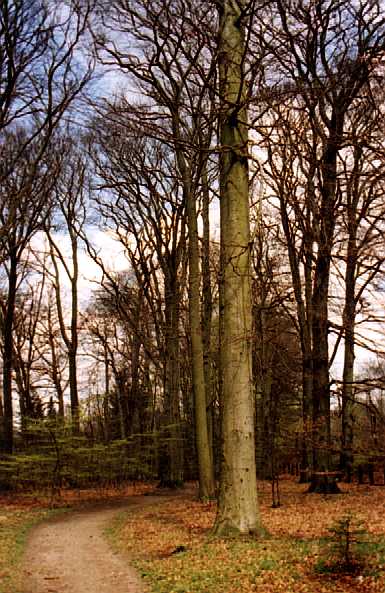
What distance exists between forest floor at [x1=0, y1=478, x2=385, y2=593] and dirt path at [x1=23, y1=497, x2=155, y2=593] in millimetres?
13

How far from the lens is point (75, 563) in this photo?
926 cm

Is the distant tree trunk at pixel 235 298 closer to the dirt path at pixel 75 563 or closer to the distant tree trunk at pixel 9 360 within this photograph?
the dirt path at pixel 75 563

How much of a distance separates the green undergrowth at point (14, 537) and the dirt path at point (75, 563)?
0.47ft

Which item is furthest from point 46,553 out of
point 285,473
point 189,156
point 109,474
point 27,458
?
point 285,473

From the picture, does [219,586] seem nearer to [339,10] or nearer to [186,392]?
[339,10]

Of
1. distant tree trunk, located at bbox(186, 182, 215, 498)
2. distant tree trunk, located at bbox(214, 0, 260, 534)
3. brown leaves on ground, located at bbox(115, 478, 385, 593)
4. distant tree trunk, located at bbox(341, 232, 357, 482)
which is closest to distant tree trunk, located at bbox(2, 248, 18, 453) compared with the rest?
distant tree trunk, located at bbox(186, 182, 215, 498)

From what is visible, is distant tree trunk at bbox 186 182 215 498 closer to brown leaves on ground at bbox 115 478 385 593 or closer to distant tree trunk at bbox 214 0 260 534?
brown leaves on ground at bbox 115 478 385 593

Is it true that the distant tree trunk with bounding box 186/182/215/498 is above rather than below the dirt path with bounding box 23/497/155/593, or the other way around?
above

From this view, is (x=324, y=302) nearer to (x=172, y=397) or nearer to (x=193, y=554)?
(x=172, y=397)

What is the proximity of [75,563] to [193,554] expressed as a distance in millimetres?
1815

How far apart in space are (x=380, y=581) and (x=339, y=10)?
12.1 meters

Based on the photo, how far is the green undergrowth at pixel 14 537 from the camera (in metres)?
8.07

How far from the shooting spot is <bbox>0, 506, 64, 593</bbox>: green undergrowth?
8.07m

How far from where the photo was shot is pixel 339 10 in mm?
14250
